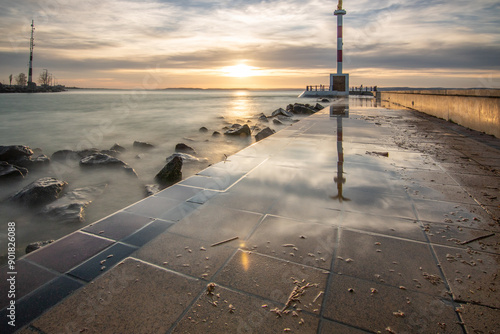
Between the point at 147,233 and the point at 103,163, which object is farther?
the point at 103,163

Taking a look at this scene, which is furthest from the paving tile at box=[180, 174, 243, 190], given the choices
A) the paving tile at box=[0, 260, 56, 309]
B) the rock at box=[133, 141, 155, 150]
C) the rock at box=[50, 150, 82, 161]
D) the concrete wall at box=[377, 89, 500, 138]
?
the rock at box=[133, 141, 155, 150]

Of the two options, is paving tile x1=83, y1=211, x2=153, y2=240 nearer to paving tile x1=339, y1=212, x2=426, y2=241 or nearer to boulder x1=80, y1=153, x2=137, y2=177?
paving tile x1=339, y1=212, x2=426, y2=241

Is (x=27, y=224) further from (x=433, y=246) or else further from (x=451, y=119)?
(x=451, y=119)

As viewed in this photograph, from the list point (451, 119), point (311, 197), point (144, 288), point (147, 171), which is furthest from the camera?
point (451, 119)

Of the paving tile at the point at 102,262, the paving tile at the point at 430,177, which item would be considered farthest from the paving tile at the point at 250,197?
the paving tile at the point at 430,177

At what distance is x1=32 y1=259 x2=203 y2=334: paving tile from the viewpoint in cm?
133

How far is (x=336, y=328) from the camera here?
1.30 meters

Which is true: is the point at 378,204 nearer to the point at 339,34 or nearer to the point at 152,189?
the point at 152,189

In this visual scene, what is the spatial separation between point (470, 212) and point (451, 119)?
771 cm

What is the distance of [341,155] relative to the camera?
4.50 meters

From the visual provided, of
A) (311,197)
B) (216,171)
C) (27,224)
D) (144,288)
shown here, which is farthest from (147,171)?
(144,288)

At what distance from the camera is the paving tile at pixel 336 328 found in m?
1.28

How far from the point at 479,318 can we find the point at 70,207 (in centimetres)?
479

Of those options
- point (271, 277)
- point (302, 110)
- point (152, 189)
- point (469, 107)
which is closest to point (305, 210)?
point (271, 277)
